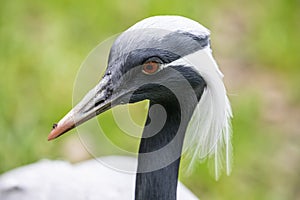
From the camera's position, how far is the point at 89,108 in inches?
86.7

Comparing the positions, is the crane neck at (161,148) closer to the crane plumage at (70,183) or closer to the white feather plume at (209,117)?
the white feather plume at (209,117)

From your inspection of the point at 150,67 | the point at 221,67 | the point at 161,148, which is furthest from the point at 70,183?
the point at 221,67

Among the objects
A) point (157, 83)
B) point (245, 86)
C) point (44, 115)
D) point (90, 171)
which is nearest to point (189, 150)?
point (157, 83)

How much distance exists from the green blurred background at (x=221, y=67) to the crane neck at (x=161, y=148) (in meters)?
1.18

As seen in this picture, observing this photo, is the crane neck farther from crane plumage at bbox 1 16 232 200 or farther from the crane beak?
the crane beak

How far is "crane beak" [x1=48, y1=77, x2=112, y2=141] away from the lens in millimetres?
2191

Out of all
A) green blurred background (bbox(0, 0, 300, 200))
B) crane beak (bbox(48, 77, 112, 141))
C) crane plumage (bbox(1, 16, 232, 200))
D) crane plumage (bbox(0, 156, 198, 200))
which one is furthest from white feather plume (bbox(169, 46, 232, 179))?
green blurred background (bbox(0, 0, 300, 200))

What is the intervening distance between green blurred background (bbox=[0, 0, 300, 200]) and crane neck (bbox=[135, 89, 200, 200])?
3.89ft

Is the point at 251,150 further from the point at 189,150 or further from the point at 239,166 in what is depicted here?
the point at 189,150

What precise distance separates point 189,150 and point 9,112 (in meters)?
1.47

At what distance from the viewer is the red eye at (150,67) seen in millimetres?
A: 2162

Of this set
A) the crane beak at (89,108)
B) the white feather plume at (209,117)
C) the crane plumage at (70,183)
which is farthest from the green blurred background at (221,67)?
the crane beak at (89,108)

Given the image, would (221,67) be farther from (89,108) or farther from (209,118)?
(89,108)

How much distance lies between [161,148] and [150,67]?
32cm
